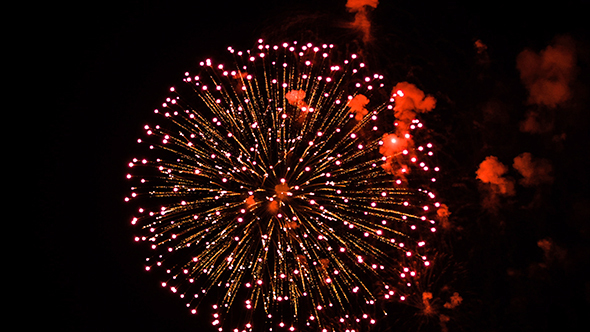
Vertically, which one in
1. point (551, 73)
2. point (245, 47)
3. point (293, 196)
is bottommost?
point (293, 196)

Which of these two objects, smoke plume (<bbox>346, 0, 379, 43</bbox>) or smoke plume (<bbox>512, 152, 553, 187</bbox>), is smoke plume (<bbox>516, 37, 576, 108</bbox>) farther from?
smoke plume (<bbox>346, 0, 379, 43</bbox>)

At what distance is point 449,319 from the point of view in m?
2.73

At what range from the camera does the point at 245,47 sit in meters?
2.93

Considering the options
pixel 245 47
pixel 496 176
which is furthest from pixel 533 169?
pixel 245 47

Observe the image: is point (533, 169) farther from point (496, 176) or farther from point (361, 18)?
point (361, 18)

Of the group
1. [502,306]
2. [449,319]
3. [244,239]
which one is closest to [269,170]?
[244,239]

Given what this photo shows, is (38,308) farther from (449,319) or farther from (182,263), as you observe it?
(449,319)

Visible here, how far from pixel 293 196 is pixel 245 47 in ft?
4.17

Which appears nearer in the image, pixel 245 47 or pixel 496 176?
pixel 496 176

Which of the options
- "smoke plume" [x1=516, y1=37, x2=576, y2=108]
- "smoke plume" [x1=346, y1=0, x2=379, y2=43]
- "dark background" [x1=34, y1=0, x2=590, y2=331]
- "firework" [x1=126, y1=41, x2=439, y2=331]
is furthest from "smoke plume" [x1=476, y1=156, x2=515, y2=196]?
"smoke plume" [x1=346, y1=0, x2=379, y2=43]

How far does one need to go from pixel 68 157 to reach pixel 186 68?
127cm

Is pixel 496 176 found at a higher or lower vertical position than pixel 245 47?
lower

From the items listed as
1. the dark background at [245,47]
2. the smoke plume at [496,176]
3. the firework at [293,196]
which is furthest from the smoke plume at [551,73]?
the firework at [293,196]

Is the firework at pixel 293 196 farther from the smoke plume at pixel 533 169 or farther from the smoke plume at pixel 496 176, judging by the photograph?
the smoke plume at pixel 533 169
